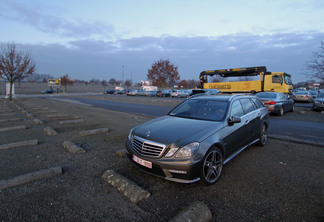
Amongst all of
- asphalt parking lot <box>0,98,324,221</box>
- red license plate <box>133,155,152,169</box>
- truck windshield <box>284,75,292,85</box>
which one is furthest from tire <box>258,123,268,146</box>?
truck windshield <box>284,75,292,85</box>

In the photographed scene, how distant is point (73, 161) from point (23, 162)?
40.5 inches

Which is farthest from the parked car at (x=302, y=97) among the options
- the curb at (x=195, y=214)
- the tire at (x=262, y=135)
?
the curb at (x=195, y=214)

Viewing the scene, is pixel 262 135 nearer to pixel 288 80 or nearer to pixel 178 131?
pixel 178 131

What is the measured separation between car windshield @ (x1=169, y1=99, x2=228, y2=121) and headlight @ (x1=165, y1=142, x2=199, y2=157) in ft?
3.69

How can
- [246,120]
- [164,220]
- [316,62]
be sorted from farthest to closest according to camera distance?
[316,62] → [246,120] → [164,220]

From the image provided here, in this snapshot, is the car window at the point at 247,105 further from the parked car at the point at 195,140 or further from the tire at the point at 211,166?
the tire at the point at 211,166

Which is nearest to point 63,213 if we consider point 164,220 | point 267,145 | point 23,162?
point 164,220

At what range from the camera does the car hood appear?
306 cm

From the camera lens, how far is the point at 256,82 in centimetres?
1989

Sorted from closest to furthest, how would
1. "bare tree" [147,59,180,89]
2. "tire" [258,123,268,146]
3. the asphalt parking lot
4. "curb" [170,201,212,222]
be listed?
1. "curb" [170,201,212,222]
2. the asphalt parking lot
3. "tire" [258,123,268,146]
4. "bare tree" [147,59,180,89]

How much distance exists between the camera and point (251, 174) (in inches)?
142

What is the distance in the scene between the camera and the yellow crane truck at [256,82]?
1880cm

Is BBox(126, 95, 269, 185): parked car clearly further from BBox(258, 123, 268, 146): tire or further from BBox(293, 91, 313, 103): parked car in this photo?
BBox(293, 91, 313, 103): parked car

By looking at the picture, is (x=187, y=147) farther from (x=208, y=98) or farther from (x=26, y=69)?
(x=26, y=69)
